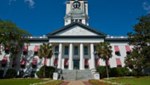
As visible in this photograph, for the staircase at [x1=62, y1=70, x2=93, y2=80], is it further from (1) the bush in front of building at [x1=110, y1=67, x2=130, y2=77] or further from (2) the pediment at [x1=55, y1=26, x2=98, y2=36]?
(2) the pediment at [x1=55, y1=26, x2=98, y2=36]

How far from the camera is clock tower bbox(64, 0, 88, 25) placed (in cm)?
9012

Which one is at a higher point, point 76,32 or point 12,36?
point 76,32

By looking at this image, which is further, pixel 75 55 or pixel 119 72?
pixel 75 55

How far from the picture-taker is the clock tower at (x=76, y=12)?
90125mm

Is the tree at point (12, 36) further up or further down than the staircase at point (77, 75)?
further up

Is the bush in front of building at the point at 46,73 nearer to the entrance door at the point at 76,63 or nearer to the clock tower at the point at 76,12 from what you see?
the entrance door at the point at 76,63

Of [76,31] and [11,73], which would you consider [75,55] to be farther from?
[11,73]

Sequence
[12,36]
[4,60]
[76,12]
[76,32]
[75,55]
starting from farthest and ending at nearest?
[76,12] → [75,55] → [76,32] → [4,60] → [12,36]

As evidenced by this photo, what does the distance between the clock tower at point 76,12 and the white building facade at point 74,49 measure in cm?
2135

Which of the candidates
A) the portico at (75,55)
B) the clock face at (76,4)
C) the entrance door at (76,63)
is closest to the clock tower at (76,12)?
the clock face at (76,4)

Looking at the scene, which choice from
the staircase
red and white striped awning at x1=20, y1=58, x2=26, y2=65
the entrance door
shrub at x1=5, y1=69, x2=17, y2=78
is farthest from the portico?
shrub at x1=5, y1=69, x2=17, y2=78

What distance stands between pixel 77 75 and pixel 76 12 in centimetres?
3910

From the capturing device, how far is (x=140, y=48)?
185 feet

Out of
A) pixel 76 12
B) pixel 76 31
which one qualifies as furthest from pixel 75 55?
pixel 76 12
